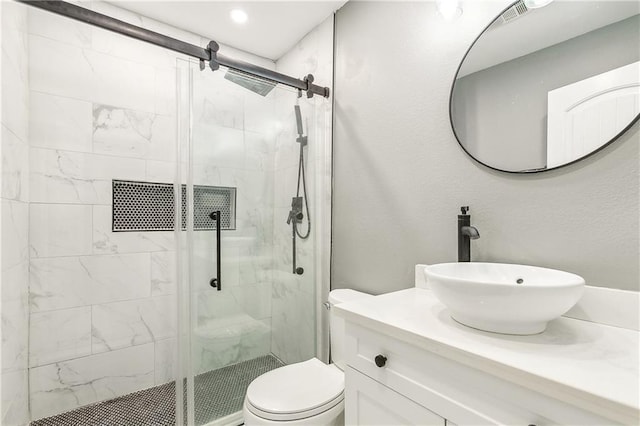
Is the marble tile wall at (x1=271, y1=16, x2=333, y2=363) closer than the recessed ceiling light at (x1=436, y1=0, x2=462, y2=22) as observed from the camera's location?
No

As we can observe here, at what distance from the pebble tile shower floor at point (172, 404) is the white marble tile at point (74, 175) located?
1.26 m

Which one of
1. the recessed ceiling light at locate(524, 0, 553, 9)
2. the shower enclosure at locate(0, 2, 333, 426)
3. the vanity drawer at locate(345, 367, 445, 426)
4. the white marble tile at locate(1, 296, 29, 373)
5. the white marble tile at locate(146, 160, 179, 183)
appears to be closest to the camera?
the vanity drawer at locate(345, 367, 445, 426)

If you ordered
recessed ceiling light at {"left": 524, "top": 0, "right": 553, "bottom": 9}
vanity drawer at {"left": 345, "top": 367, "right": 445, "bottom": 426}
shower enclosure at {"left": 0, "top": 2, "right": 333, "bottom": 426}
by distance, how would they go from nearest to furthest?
vanity drawer at {"left": 345, "top": 367, "right": 445, "bottom": 426}
recessed ceiling light at {"left": 524, "top": 0, "right": 553, "bottom": 9}
shower enclosure at {"left": 0, "top": 2, "right": 333, "bottom": 426}

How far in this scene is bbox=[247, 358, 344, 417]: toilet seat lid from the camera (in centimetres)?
126

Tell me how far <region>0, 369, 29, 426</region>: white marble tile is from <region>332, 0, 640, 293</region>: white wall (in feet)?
5.52

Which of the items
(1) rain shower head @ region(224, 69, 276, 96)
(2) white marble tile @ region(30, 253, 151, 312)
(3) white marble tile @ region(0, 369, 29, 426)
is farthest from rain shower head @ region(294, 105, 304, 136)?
(3) white marble tile @ region(0, 369, 29, 426)

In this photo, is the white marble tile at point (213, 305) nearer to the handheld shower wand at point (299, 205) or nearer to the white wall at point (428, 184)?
the handheld shower wand at point (299, 205)

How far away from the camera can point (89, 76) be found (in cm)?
194

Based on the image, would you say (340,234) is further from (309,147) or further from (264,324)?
(264,324)

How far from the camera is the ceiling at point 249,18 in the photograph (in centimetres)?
200

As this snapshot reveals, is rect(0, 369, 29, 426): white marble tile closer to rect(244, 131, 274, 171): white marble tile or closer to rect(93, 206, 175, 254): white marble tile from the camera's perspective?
rect(93, 206, 175, 254): white marble tile

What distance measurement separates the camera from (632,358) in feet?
2.29

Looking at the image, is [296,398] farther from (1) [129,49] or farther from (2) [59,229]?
(1) [129,49]

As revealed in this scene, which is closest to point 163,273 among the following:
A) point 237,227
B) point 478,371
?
point 237,227
